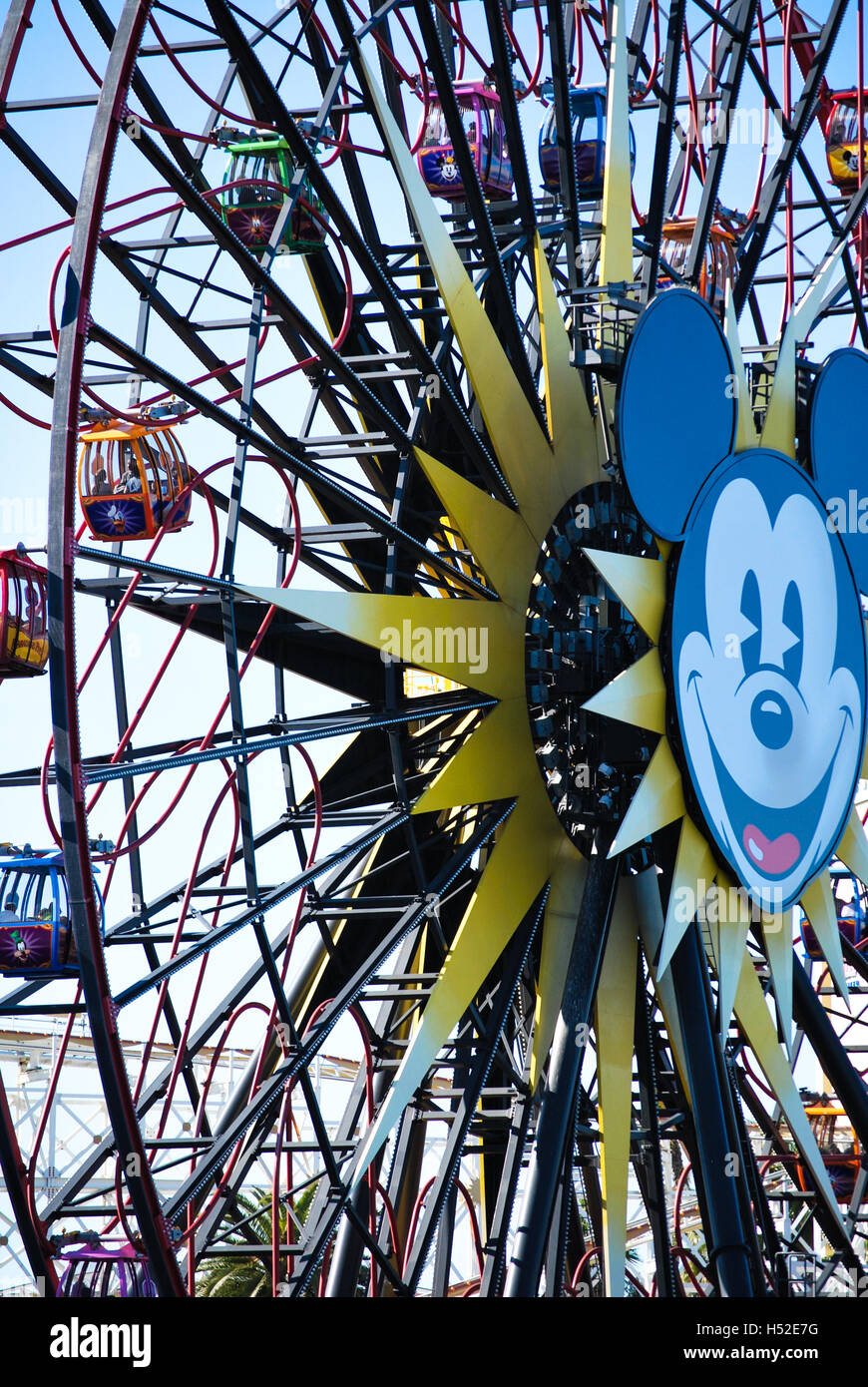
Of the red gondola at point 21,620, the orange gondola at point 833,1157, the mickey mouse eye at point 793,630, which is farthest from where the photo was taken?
the orange gondola at point 833,1157

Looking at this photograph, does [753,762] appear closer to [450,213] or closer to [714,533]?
[714,533]

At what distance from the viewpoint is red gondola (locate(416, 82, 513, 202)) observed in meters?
13.4

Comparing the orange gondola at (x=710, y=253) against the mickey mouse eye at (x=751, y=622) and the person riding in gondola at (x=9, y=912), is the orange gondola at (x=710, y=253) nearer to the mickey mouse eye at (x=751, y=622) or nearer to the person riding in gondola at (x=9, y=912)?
the mickey mouse eye at (x=751, y=622)

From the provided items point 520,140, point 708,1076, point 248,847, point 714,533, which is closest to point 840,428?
point 714,533

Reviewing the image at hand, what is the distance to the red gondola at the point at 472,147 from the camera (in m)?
13.4

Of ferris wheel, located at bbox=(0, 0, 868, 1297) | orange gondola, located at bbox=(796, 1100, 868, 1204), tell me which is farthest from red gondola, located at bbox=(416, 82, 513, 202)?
orange gondola, located at bbox=(796, 1100, 868, 1204)

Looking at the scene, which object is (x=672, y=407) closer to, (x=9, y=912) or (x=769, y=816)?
(x=769, y=816)

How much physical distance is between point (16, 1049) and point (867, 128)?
17.2 m

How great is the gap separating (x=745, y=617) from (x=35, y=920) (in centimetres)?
527

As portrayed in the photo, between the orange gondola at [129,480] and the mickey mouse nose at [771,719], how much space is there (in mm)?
3983

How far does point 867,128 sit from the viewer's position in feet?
60.4

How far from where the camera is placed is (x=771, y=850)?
41.5ft

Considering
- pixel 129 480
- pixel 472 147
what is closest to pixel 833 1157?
pixel 472 147

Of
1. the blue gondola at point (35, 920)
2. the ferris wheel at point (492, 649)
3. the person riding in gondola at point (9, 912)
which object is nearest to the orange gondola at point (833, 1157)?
the ferris wheel at point (492, 649)
